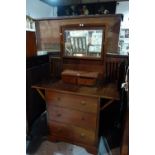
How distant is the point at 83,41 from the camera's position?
2064 mm

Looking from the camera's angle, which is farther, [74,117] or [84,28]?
[84,28]

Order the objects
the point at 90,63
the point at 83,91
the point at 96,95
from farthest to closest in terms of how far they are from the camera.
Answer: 1. the point at 90,63
2. the point at 83,91
3. the point at 96,95

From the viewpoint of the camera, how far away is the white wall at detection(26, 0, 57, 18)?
144 inches

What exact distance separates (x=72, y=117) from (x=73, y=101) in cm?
19

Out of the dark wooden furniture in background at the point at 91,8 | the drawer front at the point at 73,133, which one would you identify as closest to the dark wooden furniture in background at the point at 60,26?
the drawer front at the point at 73,133

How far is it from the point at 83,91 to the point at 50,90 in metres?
0.36

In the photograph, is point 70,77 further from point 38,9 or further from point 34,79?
point 38,9

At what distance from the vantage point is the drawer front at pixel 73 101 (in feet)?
5.48

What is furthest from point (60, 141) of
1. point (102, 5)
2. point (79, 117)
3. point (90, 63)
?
point (102, 5)

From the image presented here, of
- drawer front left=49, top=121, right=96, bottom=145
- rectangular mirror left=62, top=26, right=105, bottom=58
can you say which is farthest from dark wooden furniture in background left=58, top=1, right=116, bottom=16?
drawer front left=49, top=121, right=96, bottom=145

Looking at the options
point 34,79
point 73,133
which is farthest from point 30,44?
point 73,133

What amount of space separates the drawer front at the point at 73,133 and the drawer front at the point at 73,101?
25cm
